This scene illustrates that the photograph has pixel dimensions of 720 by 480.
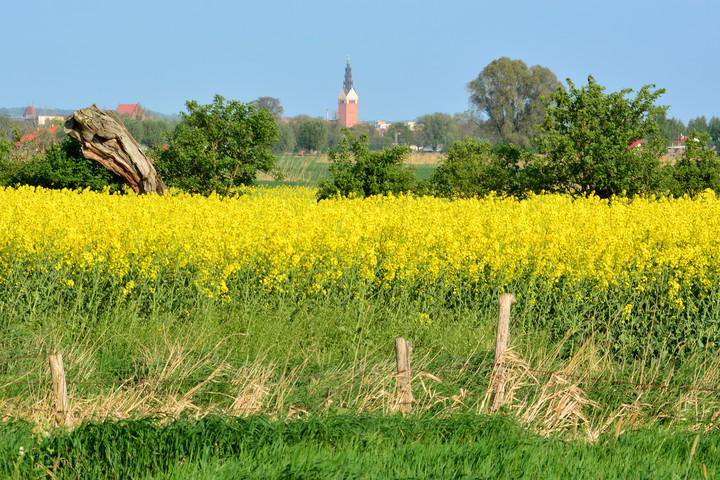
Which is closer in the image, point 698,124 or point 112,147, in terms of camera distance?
point 112,147

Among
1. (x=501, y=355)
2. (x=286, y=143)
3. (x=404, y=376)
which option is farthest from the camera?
(x=286, y=143)

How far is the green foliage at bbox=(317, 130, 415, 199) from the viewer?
23562mm

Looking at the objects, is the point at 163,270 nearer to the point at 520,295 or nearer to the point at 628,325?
the point at 520,295

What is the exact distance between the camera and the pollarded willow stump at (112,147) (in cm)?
2180

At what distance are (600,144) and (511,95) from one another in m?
57.0

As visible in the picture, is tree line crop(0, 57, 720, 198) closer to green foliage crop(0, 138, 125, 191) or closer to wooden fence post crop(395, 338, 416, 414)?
green foliage crop(0, 138, 125, 191)

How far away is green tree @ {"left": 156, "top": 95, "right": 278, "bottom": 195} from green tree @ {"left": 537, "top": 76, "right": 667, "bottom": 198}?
28.6 ft

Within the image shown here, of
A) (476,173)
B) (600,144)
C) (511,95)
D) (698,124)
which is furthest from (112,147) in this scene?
(698,124)

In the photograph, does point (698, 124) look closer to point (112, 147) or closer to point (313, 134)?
point (313, 134)

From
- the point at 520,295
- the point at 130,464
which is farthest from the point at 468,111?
the point at 130,464

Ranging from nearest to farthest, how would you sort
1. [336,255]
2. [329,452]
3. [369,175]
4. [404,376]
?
[329,452] < [404,376] < [336,255] < [369,175]

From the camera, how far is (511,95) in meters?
79.8

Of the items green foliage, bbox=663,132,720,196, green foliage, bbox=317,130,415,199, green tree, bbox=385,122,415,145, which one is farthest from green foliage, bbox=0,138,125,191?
green tree, bbox=385,122,415,145

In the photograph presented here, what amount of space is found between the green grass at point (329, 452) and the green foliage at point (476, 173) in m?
20.1
